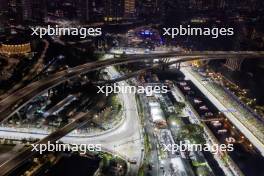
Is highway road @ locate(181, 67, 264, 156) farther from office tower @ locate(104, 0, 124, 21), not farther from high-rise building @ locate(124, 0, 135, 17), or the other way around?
high-rise building @ locate(124, 0, 135, 17)

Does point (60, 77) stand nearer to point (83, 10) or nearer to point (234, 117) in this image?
point (234, 117)

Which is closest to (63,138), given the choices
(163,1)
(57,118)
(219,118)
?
(57,118)

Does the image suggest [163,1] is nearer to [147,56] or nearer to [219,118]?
[147,56]

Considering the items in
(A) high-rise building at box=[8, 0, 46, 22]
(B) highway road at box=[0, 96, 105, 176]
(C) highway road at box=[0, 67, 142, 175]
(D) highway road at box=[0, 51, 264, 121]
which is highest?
(A) high-rise building at box=[8, 0, 46, 22]

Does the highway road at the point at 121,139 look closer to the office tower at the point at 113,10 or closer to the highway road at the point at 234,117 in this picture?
the highway road at the point at 234,117

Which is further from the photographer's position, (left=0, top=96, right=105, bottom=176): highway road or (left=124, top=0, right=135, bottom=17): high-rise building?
(left=124, top=0, right=135, bottom=17): high-rise building

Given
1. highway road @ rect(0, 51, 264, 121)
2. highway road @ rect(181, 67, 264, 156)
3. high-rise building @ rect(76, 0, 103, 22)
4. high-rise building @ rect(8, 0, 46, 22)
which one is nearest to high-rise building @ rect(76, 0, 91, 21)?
high-rise building @ rect(76, 0, 103, 22)
